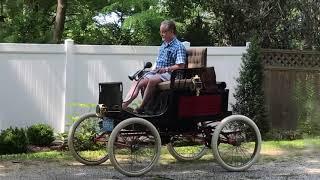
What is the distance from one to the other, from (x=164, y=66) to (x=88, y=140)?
1.70 metres

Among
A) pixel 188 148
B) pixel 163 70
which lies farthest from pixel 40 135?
pixel 163 70

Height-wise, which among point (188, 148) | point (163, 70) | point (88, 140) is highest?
point (163, 70)

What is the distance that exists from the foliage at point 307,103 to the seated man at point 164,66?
16.1 ft

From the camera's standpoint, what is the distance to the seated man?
24.8 feet

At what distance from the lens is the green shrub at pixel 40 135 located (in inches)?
385

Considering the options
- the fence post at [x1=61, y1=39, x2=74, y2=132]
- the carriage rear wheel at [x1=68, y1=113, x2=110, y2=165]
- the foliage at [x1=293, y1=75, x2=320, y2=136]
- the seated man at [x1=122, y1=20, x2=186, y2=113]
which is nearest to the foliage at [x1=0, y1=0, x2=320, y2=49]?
the foliage at [x1=293, y1=75, x2=320, y2=136]

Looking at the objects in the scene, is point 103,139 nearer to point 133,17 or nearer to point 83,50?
point 83,50

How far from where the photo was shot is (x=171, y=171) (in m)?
7.68

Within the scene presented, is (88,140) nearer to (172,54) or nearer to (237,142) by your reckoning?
(172,54)

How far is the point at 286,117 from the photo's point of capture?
1213 cm

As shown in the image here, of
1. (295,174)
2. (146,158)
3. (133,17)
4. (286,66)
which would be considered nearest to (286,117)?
(286,66)

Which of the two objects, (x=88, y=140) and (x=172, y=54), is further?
(x=88, y=140)

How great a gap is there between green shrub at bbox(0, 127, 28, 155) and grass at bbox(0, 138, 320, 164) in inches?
12.6

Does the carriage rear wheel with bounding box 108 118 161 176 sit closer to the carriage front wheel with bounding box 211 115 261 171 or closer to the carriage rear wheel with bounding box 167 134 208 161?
the carriage rear wheel with bounding box 167 134 208 161
